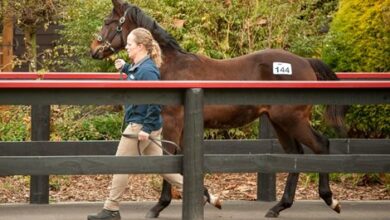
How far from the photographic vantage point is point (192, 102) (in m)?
6.89

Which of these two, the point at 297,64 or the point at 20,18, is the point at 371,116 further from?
the point at 20,18

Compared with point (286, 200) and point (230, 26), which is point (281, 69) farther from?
point (230, 26)

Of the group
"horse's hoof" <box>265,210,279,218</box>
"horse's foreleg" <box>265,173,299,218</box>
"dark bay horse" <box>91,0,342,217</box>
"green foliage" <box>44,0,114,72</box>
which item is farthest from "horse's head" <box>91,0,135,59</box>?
"green foliage" <box>44,0,114,72</box>

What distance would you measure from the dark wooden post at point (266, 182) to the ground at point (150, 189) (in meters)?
0.79

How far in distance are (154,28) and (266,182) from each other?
6.51ft

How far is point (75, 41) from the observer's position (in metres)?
13.1

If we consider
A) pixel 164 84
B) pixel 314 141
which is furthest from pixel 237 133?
pixel 164 84

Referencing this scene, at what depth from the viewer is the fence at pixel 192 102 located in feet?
22.2

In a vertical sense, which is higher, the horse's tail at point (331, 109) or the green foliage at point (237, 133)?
the horse's tail at point (331, 109)

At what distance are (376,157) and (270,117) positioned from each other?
1576 mm

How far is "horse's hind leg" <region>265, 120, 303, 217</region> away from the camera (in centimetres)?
855

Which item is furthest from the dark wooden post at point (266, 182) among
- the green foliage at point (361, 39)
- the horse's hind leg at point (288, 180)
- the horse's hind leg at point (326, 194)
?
the green foliage at point (361, 39)

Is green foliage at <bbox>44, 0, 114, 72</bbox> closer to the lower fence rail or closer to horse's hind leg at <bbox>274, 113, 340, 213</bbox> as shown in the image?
horse's hind leg at <bbox>274, 113, 340, 213</bbox>

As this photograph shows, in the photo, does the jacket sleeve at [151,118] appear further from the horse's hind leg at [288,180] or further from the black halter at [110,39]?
the black halter at [110,39]
